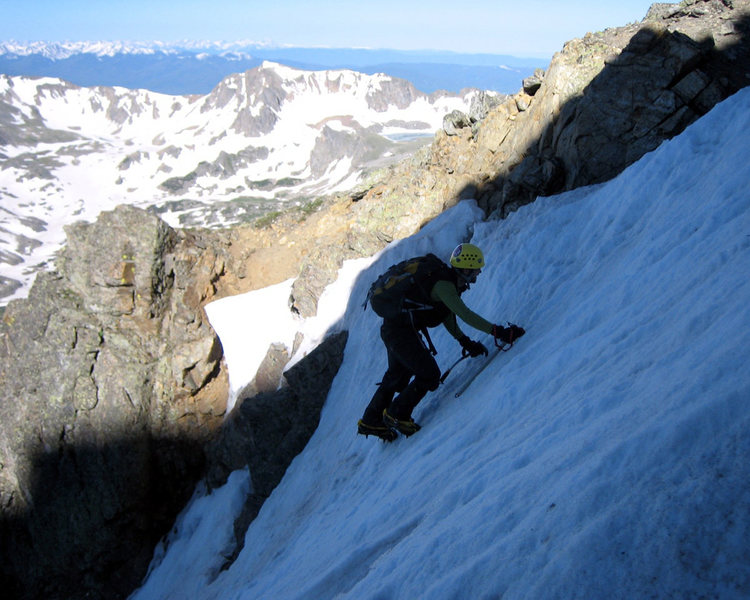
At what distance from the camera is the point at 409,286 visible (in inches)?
309

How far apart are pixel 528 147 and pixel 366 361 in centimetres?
803

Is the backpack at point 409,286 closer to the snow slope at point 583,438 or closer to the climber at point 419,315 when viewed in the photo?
the climber at point 419,315

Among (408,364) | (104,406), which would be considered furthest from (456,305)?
(104,406)

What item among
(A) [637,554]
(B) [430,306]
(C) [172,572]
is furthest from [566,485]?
(C) [172,572]

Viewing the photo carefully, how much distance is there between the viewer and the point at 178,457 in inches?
771

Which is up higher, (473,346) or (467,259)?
(467,259)

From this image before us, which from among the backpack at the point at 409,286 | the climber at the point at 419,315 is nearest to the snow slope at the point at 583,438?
the climber at the point at 419,315

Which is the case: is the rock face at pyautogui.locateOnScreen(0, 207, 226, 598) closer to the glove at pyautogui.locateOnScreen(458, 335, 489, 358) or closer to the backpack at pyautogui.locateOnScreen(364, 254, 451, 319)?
the backpack at pyautogui.locateOnScreen(364, 254, 451, 319)

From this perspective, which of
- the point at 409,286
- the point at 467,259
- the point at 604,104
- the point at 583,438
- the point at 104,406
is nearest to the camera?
the point at 583,438

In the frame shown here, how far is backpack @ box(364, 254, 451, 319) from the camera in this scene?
7.77 m

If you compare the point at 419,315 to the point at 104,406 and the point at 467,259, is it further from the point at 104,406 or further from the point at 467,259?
the point at 104,406

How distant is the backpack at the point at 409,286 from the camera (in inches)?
306

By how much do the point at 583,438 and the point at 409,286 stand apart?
167 inches

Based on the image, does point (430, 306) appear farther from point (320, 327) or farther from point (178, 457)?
point (178, 457)
